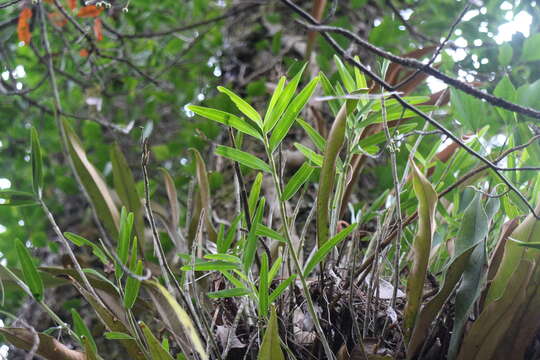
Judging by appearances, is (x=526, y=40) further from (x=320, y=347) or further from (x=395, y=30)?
(x=320, y=347)

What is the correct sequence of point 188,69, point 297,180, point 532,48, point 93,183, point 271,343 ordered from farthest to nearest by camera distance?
point 188,69 < point 532,48 < point 93,183 < point 297,180 < point 271,343

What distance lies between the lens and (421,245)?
0.56 m

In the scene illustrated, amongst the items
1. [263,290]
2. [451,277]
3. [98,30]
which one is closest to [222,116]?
[263,290]

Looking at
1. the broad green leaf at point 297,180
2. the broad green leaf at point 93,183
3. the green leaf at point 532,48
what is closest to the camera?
the broad green leaf at point 297,180

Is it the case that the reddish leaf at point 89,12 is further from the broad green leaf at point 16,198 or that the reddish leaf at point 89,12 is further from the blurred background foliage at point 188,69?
the broad green leaf at point 16,198

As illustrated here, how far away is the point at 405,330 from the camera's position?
1.88ft

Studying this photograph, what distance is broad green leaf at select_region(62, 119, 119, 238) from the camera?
0.82 metres

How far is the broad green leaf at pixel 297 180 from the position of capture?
0.61m

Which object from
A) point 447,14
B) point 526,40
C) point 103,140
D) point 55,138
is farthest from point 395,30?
point 55,138

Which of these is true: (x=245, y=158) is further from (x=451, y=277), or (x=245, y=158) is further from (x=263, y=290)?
(x=451, y=277)

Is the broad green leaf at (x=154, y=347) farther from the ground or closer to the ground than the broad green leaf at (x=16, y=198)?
closer to the ground

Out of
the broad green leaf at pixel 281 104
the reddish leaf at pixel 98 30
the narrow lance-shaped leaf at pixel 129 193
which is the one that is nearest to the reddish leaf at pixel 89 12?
the reddish leaf at pixel 98 30

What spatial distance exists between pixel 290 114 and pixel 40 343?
388 millimetres

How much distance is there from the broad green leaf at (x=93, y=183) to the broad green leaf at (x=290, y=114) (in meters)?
0.37
